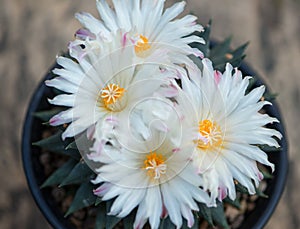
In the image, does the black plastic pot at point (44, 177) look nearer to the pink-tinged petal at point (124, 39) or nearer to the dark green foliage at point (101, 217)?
the dark green foliage at point (101, 217)

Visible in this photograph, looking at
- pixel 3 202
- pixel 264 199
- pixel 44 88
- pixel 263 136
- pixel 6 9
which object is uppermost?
pixel 6 9

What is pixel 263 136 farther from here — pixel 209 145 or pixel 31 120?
pixel 31 120

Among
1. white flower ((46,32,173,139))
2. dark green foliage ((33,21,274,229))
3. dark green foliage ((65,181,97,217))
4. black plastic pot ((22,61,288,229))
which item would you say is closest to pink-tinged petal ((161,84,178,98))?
white flower ((46,32,173,139))

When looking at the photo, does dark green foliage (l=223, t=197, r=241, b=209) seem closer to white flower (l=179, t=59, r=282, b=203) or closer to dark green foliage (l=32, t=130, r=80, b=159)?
white flower (l=179, t=59, r=282, b=203)

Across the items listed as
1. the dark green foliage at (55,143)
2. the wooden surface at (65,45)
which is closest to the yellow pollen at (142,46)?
the dark green foliage at (55,143)

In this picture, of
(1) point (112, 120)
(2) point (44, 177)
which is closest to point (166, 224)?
(1) point (112, 120)

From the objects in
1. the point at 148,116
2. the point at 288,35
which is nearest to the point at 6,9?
the point at 288,35
